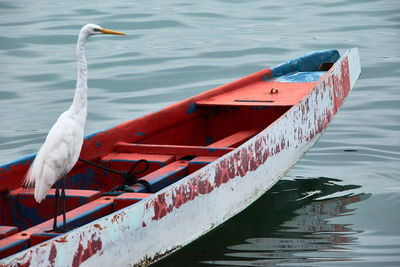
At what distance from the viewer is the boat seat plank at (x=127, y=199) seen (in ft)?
19.1

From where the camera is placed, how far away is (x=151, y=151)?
725 cm

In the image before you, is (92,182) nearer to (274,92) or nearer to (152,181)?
(152,181)

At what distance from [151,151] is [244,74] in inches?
297

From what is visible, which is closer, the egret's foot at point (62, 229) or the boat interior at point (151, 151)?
the egret's foot at point (62, 229)

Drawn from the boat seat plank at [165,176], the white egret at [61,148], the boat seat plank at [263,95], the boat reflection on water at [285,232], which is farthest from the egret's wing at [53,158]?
the boat seat plank at [263,95]

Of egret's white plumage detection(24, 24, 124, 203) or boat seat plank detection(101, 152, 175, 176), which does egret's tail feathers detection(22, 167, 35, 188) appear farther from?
boat seat plank detection(101, 152, 175, 176)

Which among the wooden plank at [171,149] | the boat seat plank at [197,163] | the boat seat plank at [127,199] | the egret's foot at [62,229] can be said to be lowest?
the egret's foot at [62,229]

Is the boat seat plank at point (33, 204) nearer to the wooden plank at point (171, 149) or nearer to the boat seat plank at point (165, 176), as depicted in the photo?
the boat seat plank at point (165, 176)

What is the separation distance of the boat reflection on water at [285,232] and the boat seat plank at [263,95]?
923 mm

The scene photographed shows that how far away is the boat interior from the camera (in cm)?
586

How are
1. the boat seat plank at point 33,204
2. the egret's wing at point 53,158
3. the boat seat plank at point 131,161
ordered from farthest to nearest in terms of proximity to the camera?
the boat seat plank at point 131,161, the boat seat plank at point 33,204, the egret's wing at point 53,158

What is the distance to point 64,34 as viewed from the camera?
19094 mm

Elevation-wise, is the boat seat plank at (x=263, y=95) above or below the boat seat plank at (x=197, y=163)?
above

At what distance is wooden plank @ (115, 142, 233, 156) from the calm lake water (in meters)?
0.72
